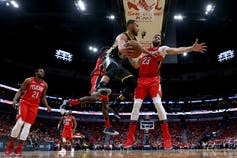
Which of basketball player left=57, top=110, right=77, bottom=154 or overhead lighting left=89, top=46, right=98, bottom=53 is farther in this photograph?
overhead lighting left=89, top=46, right=98, bottom=53

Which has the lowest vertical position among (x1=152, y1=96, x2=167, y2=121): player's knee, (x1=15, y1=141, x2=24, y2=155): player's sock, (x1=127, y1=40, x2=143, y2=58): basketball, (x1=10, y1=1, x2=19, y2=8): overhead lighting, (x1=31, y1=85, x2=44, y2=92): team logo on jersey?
(x1=15, y1=141, x2=24, y2=155): player's sock

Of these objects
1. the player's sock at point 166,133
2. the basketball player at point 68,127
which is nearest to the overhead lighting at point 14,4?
the basketball player at point 68,127

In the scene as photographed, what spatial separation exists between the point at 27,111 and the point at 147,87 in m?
3.31

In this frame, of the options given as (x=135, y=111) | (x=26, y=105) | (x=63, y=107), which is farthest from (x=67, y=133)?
(x=135, y=111)

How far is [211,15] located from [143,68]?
22.5 metres

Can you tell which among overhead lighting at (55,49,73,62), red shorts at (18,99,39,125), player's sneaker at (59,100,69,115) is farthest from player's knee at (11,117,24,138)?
overhead lighting at (55,49,73,62)

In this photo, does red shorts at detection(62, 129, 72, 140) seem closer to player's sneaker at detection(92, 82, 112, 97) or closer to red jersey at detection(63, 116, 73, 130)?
red jersey at detection(63, 116, 73, 130)

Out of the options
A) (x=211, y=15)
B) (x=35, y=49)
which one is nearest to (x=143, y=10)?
(x=211, y=15)

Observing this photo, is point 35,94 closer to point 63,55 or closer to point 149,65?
point 149,65

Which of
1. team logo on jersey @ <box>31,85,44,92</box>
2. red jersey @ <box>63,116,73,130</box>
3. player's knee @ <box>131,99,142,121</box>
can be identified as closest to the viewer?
player's knee @ <box>131,99,142,121</box>

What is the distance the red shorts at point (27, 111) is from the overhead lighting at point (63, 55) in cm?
3241

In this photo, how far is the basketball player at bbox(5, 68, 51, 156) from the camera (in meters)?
7.32

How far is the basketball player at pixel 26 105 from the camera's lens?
Answer: 7316 millimetres

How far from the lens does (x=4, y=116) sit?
35969 millimetres
